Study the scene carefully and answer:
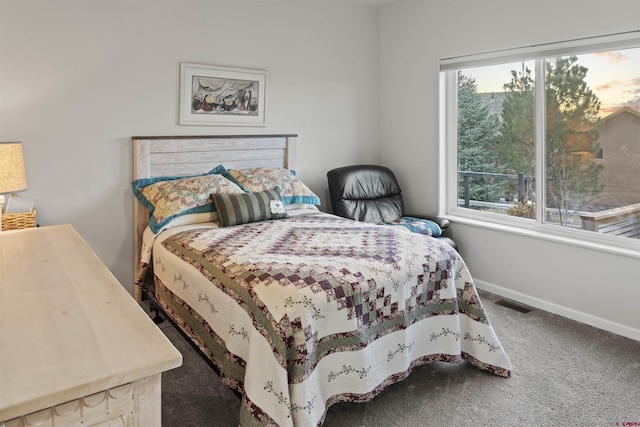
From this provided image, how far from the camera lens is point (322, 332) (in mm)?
2010

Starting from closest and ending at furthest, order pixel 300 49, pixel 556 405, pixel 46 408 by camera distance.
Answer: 1. pixel 46 408
2. pixel 556 405
3. pixel 300 49

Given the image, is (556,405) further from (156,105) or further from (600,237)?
(156,105)

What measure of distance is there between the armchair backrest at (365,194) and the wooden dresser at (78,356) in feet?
9.34

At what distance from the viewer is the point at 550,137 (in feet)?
11.5

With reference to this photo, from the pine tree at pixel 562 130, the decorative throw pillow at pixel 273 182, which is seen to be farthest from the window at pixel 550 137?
the decorative throw pillow at pixel 273 182

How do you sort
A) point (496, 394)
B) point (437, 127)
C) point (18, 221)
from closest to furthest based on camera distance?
point (496, 394), point (18, 221), point (437, 127)

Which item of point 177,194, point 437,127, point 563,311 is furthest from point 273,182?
point 563,311

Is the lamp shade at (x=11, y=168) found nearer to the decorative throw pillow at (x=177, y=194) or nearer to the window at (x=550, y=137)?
the decorative throw pillow at (x=177, y=194)

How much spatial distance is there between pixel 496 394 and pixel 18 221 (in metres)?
2.86

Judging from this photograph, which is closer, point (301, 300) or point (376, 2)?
point (301, 300)

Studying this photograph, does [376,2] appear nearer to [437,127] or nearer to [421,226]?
[437,127]

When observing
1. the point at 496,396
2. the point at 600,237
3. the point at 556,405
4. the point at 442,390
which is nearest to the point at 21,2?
the point at 442,390

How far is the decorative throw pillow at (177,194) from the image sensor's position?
315 cm

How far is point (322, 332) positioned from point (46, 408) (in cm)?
125
